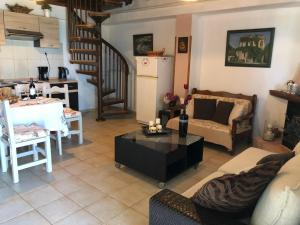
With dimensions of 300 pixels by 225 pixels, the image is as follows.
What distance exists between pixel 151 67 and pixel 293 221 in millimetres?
3931

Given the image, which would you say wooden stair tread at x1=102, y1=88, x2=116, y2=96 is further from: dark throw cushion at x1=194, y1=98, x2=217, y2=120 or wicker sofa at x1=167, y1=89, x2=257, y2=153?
dark throw cushion at x1=194, y1=98, x2=217, y2=120

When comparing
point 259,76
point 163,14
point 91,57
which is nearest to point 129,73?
point 91,57

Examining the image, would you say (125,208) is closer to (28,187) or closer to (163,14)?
(28,187)

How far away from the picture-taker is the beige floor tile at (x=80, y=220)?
2059 mm

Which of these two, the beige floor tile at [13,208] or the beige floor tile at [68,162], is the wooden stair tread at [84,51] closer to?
the beige floor tile at [68,162]

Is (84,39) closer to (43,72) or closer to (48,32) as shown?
(48,32)

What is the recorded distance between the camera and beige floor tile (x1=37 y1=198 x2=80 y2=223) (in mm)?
2135

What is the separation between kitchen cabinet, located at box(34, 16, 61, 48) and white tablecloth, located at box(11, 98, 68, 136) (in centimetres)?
239

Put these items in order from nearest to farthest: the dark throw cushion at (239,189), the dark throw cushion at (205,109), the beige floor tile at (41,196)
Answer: the dark throw cushion at (239,189)
the beige floor tile at (41,196)
the dark throw cushion at (205,109)

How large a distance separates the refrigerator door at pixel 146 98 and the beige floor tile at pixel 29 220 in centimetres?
307

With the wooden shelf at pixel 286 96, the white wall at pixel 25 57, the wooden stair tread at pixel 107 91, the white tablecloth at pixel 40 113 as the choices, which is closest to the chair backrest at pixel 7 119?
the white tablecloth at pixel 40 113

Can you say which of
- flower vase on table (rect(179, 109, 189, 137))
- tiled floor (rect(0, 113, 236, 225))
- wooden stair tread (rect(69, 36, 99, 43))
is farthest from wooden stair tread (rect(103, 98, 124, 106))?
flower vase on table (rect(179, 109, 189, 137))

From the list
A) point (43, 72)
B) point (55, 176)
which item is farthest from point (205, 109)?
point (43, 72)

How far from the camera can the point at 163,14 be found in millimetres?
4703
